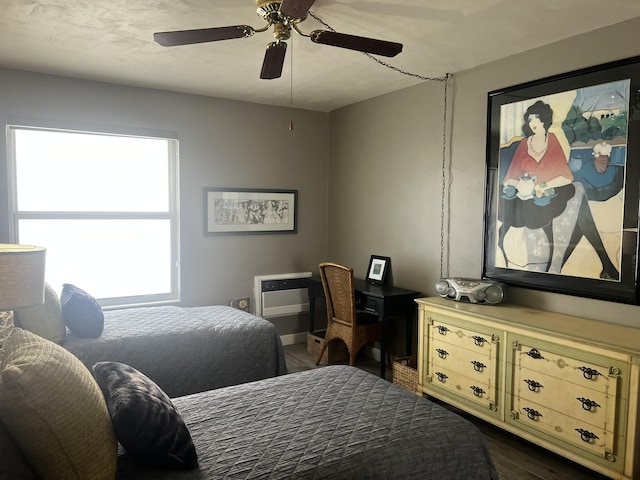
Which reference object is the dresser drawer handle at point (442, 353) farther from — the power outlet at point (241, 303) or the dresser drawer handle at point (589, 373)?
the power outlet at point (241, 303)

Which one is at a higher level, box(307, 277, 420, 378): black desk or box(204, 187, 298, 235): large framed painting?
box(204, 187, 298, 235): large framed painting

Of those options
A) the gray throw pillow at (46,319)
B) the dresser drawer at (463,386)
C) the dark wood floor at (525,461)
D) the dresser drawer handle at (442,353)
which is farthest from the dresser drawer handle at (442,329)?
the gray throw pillow at (46,319)

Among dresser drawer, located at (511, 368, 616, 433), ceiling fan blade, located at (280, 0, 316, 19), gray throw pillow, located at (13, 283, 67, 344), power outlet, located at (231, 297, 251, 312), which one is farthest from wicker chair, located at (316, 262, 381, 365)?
ceiling fan blade, located at (280, 0, 316, 19)

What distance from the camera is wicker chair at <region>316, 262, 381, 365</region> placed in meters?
3.94

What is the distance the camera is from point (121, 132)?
4.13 metres

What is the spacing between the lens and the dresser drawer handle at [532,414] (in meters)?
2.74

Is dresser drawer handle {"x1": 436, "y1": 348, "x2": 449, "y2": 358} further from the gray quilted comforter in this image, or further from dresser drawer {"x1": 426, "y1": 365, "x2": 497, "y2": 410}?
the gray quilted comforter

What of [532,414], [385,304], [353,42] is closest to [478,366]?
[532,414]

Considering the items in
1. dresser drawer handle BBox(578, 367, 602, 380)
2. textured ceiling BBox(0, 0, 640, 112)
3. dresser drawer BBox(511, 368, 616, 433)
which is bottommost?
dresser drawer BBox(511, 368, 616, 433)

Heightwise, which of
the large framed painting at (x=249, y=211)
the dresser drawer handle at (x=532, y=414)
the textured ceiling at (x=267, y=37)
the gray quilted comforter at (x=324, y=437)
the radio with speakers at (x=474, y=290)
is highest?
the textured ceiling at (x=267, y=37)

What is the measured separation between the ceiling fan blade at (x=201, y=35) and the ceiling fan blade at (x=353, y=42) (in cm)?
34

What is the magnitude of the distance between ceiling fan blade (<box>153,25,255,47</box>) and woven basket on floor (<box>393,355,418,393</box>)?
2.59 metres

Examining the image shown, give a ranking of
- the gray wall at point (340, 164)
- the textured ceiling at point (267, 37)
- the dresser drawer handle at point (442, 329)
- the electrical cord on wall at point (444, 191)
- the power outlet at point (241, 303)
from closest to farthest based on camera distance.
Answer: the textured ceiling at point (267, 37)
the dresser drawer handle at point (442, 329)
the gray wall at point (340, 164)
the electrical cord on wall at point (444, 191)
the power outlet at point (241, 303)

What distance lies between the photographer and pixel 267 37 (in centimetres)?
300
